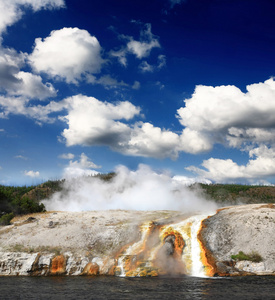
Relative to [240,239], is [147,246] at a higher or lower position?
lower

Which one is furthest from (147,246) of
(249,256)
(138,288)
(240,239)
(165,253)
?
(249,256)

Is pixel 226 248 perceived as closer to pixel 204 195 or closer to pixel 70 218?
pixel 70 218

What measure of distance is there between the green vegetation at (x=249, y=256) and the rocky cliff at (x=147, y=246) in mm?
248

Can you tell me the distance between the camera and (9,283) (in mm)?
31719

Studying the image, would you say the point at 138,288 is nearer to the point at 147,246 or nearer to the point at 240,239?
the point at 147,246

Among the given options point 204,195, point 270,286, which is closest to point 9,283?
point 270,286

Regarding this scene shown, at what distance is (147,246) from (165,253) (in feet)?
12.8

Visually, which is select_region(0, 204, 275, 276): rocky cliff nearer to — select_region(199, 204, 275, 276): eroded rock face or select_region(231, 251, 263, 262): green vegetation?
select_region(199, 204, 275, 276): eroded rock face

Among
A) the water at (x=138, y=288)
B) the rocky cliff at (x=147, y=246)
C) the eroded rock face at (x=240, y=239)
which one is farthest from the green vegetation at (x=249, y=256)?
the water at (x=138, y=288)

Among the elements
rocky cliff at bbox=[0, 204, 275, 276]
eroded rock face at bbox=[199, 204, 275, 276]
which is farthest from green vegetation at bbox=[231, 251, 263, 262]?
eroded rock face at bbox=[199, 204, 275, 276]

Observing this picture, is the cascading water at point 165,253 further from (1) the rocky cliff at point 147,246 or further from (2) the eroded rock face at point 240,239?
(2) the eroded rock face at point 240,239

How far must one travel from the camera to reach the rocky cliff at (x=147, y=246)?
37.0 m

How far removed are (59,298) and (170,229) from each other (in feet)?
84.0

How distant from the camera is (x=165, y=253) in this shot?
129 feet
